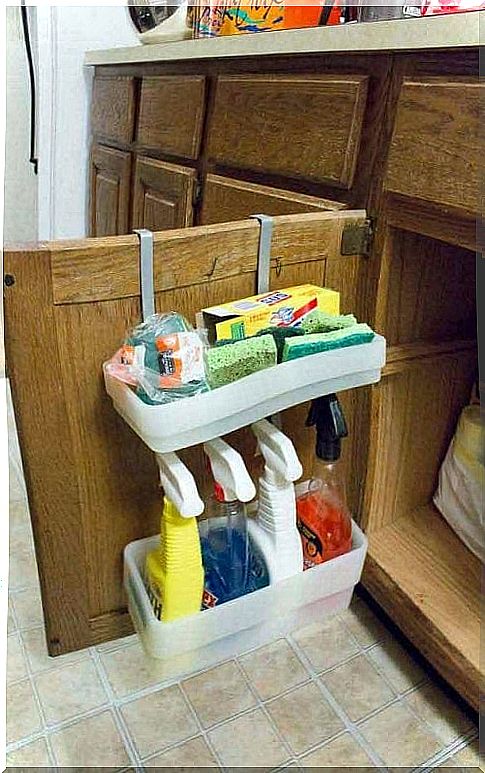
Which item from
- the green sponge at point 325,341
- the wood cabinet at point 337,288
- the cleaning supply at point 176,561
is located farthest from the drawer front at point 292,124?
the cleaning supply at point 176,561

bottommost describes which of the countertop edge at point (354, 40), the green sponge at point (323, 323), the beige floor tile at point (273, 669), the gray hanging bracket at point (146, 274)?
the beige floor tile at point (273, 669)

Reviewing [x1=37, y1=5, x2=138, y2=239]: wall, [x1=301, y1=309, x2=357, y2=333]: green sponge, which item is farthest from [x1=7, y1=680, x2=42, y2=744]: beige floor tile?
[x1=37, y1=5, x2=138, y2=239]: wall

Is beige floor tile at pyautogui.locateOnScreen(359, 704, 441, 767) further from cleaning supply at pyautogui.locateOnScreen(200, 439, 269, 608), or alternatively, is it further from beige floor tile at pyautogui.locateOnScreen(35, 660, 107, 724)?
beige floor tile at pyautogui.locateOnScreen(35, 660, 107, 724)

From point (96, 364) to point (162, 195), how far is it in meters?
0.68

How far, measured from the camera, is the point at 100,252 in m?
0.70

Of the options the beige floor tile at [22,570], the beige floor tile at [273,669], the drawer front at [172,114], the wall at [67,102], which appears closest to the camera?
the beige floor tile at [273,669]

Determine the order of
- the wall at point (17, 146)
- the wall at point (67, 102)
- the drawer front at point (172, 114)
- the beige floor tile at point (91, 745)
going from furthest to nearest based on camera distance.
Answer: the wall at point (17, 146)
the wall at point (67, 102)
the drawer front at point (172, 114)
the beige floor tile at point (91, 745)

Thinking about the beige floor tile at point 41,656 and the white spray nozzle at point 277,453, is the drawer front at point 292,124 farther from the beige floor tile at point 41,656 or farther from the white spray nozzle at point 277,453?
the beige floor tile at point 41,656

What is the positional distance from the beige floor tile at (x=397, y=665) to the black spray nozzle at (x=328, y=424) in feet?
0.98

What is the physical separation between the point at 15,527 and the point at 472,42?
3.14ft

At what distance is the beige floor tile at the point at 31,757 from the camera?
0.76 metres

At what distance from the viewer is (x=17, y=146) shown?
1988 mm

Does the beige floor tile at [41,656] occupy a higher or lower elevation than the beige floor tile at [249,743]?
higher

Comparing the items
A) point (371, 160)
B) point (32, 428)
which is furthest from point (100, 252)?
point (371, 160)
